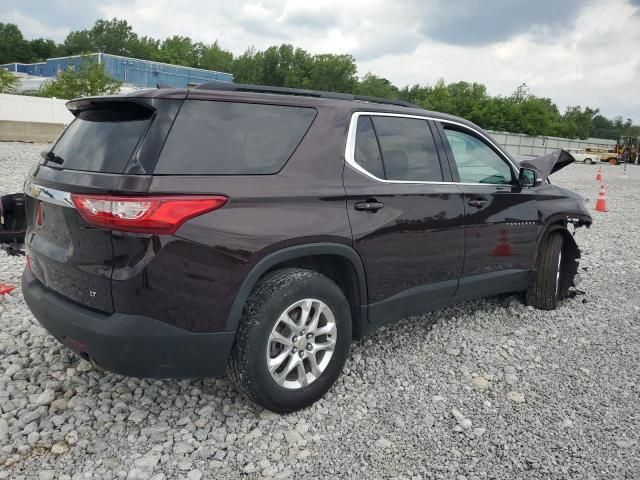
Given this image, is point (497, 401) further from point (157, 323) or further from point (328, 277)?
point (157, 323)

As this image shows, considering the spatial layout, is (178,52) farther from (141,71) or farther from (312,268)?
(312,268)

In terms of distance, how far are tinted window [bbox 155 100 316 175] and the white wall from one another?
2721 cm

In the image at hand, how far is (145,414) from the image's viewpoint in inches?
115

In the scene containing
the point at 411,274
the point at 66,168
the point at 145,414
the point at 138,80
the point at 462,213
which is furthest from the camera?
the point at 138,80

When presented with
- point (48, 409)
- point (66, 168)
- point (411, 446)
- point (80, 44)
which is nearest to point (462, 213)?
point (411, 446)

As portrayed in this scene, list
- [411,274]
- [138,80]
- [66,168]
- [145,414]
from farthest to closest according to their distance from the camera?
1. [138,80]
2. [411,274]
3. [145,414]
4. [66,168]

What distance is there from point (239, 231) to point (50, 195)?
3.30ft

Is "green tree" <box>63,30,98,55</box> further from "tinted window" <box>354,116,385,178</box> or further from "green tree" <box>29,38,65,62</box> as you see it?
"tinted window" <box>354,116,385,178</box>

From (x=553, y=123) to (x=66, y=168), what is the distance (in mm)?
83201

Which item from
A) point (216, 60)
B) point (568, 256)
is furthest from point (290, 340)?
point (216, 60)

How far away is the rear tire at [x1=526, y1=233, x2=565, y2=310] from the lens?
4699 millimetres

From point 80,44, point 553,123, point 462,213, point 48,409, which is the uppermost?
point 80,44

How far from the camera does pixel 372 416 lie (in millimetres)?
2990

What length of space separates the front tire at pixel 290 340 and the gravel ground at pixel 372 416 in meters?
0.20
